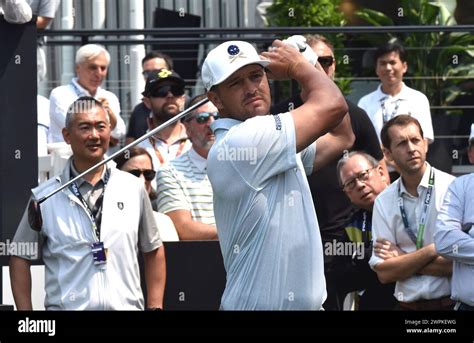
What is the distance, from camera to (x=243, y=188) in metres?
5.40

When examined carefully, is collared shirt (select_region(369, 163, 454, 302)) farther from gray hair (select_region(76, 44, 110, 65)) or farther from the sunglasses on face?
gray hair (select_region(76, 44, 110, 65))

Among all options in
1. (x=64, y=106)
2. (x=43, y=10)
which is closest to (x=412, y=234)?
(x=64, y=106)

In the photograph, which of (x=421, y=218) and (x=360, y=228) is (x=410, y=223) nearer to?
(x=421, y=218)

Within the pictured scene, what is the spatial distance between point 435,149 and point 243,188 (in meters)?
4.03

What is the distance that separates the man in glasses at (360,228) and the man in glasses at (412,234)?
0.77ft

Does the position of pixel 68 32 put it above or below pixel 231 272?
above

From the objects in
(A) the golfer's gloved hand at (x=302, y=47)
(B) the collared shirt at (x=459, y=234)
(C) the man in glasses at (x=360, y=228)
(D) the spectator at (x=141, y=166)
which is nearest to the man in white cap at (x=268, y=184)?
(A) the golfer's gloved hand at (x=302, y=47)

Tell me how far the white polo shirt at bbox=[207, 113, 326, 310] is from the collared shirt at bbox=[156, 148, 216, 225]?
2621mm

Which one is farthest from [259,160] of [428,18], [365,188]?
[428,18]

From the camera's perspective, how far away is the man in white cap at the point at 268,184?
536cm

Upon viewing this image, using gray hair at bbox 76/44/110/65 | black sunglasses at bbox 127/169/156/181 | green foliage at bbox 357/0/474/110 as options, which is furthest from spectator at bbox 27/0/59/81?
green foliage at bbox 357/0/474/110

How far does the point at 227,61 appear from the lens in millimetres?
5539
